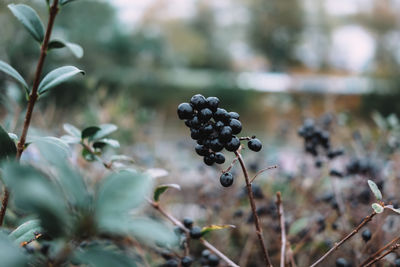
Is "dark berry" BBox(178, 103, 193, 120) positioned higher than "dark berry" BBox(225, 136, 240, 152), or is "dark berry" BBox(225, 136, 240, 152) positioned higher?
"dark berry" BBox(178, 103, 193, 120)

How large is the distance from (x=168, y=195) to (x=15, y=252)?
1421 millimetres

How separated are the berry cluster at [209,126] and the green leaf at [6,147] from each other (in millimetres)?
220

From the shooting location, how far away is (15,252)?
0.25 meters

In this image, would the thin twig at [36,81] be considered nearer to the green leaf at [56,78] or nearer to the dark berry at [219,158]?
the green leaf at [56,78]

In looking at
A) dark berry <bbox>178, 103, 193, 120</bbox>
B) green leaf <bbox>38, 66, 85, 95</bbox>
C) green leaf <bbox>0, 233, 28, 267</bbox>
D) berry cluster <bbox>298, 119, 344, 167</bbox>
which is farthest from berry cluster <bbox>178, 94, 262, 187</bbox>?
berry cluster <bbox>298, 119, 344, 167</bbox>

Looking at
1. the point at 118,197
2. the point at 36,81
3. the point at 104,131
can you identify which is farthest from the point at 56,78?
the point at 118,197

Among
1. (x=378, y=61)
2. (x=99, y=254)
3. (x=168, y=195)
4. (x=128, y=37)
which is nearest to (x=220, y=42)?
(x=378, y=61)

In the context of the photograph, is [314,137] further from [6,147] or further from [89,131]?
[6,147]

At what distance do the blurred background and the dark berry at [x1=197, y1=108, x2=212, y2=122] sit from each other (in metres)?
0.41

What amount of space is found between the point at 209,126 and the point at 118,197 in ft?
0.72

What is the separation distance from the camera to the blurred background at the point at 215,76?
1812 mm

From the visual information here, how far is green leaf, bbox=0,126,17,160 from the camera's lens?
42 cm

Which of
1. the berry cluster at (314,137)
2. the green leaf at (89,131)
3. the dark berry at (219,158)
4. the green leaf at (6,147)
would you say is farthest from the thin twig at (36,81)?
the berry cluster at (314,137)

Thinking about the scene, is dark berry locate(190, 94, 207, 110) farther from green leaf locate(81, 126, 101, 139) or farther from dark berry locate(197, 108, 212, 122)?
green leaf locate(81, 126, 101, 139)
